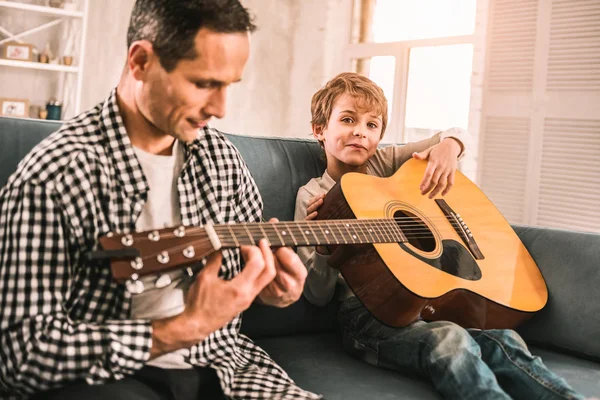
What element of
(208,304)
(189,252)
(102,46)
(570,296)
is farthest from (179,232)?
(102,46)

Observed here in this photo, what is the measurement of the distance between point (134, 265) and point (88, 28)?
438 centimetres

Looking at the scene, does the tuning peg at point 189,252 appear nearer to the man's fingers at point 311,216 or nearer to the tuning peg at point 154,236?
the tuning peg at point 154,236

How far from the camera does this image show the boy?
138cm

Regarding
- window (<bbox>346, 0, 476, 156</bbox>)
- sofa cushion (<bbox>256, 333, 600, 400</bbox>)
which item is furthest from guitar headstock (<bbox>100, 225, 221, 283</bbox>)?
window (<bbox>346, 0, 476, 156</bbox>)

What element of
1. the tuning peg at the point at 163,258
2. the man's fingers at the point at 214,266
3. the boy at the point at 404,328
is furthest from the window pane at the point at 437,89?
the tuning peg at the point at 163,258

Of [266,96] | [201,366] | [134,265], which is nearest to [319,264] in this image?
[201,366]

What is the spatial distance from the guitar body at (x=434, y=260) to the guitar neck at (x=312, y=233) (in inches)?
1.4

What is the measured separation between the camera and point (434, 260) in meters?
1.54

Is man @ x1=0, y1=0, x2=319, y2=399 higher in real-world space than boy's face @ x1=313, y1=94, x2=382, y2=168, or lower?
lower

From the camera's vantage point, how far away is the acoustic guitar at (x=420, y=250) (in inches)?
55.7

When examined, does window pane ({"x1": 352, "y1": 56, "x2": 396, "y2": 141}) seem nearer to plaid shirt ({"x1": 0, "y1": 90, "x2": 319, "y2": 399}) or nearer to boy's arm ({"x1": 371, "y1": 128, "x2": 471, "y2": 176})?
boy's arm ({"x1": 371, "y1": 128, "x2": 471, "y2": 176})

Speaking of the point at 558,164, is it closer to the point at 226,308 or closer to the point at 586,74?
the point at 586,74

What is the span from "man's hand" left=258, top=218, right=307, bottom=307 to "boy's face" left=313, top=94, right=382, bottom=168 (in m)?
0.71

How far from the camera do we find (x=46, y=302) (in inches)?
38.4
